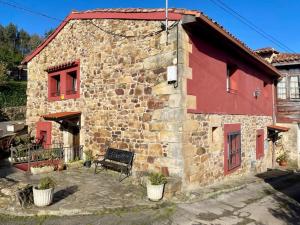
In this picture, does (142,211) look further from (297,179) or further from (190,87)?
(297,179)

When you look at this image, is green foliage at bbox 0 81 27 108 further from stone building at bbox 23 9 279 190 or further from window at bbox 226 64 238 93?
window at bbox 226 64 238 93

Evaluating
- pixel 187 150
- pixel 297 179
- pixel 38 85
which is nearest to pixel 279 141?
pixel 297 179

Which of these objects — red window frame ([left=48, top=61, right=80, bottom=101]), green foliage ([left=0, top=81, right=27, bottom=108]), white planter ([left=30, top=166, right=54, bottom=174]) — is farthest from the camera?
green foliage ([left=0, top=81, right=27, bottom=108])

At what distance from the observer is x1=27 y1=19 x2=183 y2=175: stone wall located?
27.1 feet

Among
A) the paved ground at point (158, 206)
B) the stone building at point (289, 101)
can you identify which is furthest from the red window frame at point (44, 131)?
the stone building at point (289, 101)

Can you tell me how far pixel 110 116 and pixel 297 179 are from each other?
821 centimetres

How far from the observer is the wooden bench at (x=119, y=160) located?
9.07m

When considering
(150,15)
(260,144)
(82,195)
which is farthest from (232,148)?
(82,195)

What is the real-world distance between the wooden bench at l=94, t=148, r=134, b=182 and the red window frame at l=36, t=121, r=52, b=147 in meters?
4.12

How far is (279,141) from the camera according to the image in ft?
53.0

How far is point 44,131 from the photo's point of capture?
13.6m

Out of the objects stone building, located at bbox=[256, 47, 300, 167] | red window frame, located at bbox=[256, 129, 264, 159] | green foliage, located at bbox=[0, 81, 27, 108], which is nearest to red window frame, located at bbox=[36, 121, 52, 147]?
red window frame, located at bbox=[256, 129, 264, 159]

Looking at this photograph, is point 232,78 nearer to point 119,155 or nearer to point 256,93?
point 256,93

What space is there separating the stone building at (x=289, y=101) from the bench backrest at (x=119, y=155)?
10.2 metres
